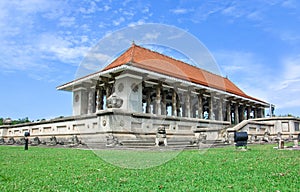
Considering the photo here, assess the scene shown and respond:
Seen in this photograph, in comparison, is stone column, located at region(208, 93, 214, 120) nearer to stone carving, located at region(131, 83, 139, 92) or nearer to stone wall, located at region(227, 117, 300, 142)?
stone wall, located at region(227, 117, 300, 142)

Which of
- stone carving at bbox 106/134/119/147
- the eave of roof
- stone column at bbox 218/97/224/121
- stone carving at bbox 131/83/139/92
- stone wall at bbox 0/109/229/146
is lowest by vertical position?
stone carving at bbox 106/134/119/147

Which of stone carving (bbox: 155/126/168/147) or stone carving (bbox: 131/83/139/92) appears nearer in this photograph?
stone carving (bbox: 155/126/168/147)

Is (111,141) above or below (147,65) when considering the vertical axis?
below

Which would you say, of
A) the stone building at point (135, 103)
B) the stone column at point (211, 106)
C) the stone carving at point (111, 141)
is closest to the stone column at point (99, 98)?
the stone building at point (135, 103)

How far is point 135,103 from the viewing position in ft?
87.9

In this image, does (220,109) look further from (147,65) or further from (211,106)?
(147,65)

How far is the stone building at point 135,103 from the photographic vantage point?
764 inches

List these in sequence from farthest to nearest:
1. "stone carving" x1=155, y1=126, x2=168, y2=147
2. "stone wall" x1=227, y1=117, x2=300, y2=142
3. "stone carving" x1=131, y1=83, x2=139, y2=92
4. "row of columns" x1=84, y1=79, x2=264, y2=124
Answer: "row of columns" x1=84, y1=79, x2=264, y2=124 < "stone carving" x1=131, y1=83, x2=139, y2=92 < "stone wall" x1=227, y1=117, x2=300, y2=142 < "stone carving" x1=155, y1=126, x2=168, y2=147

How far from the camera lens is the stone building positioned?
63.7 ft

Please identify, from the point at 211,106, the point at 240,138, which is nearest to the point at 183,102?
the point at 211,106

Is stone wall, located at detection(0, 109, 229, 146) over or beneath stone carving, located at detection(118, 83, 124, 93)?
beneath

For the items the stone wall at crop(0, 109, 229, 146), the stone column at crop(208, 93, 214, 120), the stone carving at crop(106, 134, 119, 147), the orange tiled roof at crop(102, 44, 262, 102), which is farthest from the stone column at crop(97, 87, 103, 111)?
the stone carving at crop(106, 134, 119, 147)

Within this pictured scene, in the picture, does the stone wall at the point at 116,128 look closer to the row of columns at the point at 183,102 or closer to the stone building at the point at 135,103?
the stone building at the point at 135,103

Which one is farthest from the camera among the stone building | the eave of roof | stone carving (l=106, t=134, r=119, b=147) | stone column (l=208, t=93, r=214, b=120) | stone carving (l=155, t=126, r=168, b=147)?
stone column (l=208, t=93, r=214, b=120)
